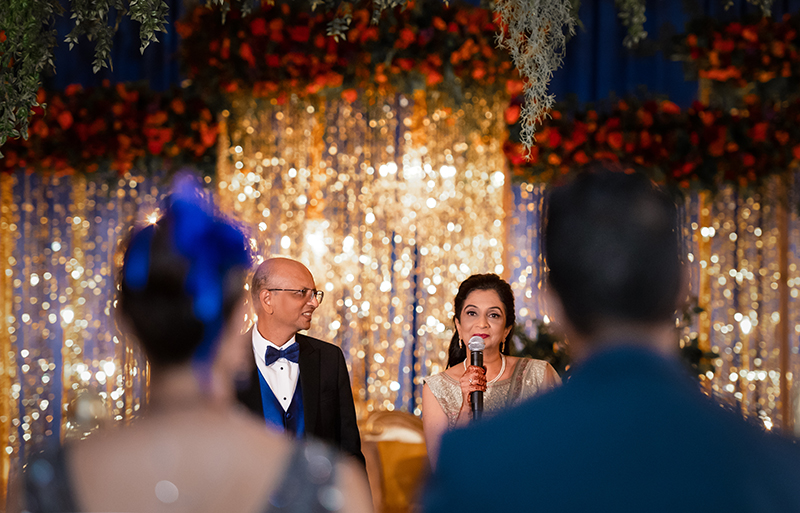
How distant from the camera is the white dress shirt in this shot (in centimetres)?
321

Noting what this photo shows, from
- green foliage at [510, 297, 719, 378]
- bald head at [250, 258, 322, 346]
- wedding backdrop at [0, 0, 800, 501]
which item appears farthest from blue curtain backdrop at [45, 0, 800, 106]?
bald head at [250, 258, 322, 346]

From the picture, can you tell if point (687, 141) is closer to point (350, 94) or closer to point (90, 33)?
point (350, 94)

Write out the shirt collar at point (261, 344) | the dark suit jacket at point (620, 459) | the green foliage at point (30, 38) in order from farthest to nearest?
the shirt collar at point (261, 344) → the green foliage at point (30, 38) → the dark suit jacket at point (620, 459)

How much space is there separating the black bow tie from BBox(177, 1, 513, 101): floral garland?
8.04ft

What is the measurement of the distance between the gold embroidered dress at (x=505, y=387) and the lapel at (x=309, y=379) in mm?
523

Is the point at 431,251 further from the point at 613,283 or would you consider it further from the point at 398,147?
the point at 613,283

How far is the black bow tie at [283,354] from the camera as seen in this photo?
10.6 ft

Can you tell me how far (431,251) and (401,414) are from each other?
1.65 m

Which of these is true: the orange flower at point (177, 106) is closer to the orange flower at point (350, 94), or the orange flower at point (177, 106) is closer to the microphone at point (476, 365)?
the orange flower at point (350, 94)

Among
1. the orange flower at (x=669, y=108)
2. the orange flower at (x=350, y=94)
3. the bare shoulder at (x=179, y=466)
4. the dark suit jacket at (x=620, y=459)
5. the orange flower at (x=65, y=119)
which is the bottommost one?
the bare shoulder at (x=179, y=466)

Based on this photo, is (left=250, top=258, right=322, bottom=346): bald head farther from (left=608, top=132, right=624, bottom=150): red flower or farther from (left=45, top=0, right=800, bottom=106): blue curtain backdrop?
(left=45, top=0, right=800, bottom=106): blue curtain backdrop

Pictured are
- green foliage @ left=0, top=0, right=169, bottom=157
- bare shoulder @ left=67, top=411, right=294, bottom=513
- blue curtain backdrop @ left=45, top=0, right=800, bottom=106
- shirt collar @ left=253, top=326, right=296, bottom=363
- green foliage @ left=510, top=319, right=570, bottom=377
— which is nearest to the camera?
bare shoulder @ left=67, top=411, right=294, bottom=513

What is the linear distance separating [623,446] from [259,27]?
4.74 m

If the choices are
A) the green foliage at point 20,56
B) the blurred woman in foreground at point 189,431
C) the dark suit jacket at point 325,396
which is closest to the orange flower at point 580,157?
the dark suit jacket at point 325,396
